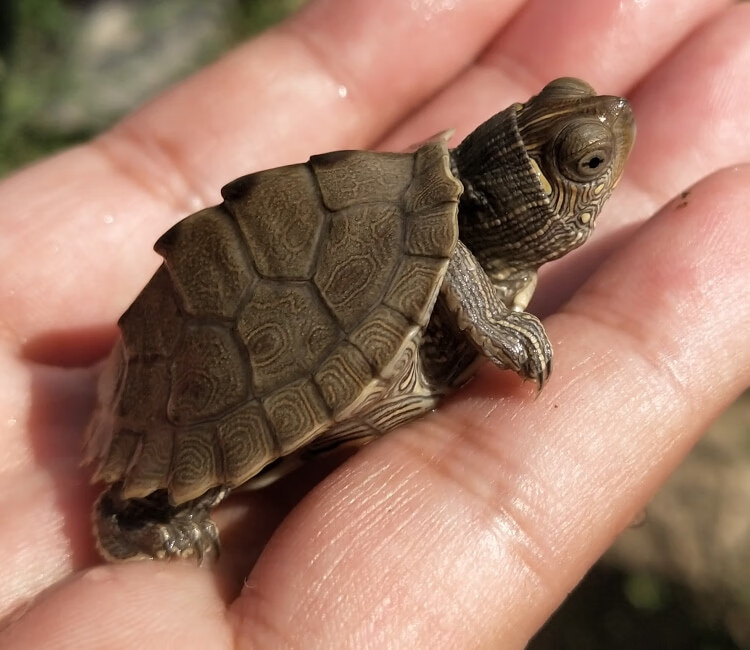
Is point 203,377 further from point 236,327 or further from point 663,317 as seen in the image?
point 663,317

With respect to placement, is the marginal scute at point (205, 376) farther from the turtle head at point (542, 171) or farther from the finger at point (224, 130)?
the finger at point (224, 130)

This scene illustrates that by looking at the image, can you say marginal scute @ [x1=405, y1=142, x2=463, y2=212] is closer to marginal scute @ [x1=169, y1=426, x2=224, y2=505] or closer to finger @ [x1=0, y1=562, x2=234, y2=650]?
marginal scute @ [x1=169, y1=426, x2=224, y2=505]

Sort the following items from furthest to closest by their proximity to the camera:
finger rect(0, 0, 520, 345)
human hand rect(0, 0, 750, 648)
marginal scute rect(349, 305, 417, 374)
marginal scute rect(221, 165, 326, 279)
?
finger rect(0, 0, 520, 345)
marginal scute rect(221, 165, 326, 279)
marginal scute rect(349, 305, 417, 374)
human hand rect(0, 0, 750, 648)

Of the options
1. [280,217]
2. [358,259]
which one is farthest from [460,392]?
[280,217]

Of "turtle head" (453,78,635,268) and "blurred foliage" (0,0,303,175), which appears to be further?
"blurred foliage" (0,0,303,175)

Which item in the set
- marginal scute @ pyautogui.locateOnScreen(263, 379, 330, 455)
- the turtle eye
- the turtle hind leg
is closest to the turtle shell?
marginal scute @ pyautogui.locateOnScreen(263, 379, 330, 455)

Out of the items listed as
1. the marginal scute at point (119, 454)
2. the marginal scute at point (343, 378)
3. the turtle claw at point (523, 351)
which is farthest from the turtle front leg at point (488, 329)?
the marginal scute at point (119, 454)
